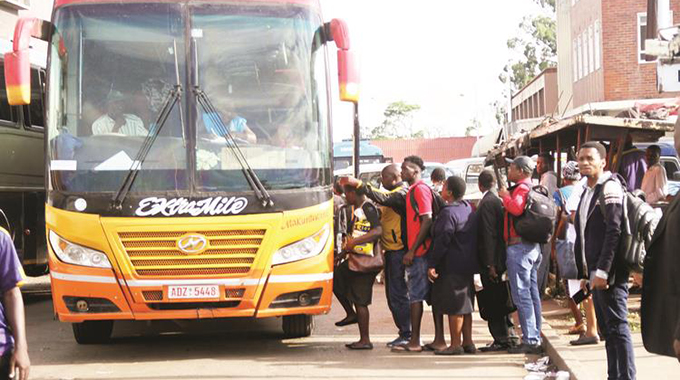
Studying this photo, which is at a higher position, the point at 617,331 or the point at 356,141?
the point at 356,141

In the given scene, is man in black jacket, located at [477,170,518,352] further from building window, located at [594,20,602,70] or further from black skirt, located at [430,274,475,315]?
building window, located at [594,20,602,70]

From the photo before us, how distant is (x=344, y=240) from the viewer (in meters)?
10.5

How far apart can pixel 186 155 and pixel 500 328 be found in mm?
3445

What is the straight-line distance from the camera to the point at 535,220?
31.7 feet

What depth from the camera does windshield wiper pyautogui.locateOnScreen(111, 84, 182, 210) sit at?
368 inches

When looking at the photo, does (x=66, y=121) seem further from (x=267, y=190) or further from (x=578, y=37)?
(x=578, y=37)

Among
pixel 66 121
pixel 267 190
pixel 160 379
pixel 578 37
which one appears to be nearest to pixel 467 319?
pixel 267 190

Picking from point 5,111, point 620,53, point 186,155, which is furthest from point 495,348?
point 620,53

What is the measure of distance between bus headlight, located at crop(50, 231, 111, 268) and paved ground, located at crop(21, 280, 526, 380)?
951 millimetres

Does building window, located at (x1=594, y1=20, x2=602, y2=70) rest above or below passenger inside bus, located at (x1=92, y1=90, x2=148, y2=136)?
above

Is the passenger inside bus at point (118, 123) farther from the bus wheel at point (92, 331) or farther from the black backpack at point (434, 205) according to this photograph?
the black backpack at point (434, 205)

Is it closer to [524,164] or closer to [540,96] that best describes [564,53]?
[540,96]

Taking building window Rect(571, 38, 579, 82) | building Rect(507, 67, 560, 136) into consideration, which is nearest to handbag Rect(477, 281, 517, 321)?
building window Rect(571, 38, 579, 82)

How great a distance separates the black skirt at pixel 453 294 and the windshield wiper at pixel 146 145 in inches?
114
